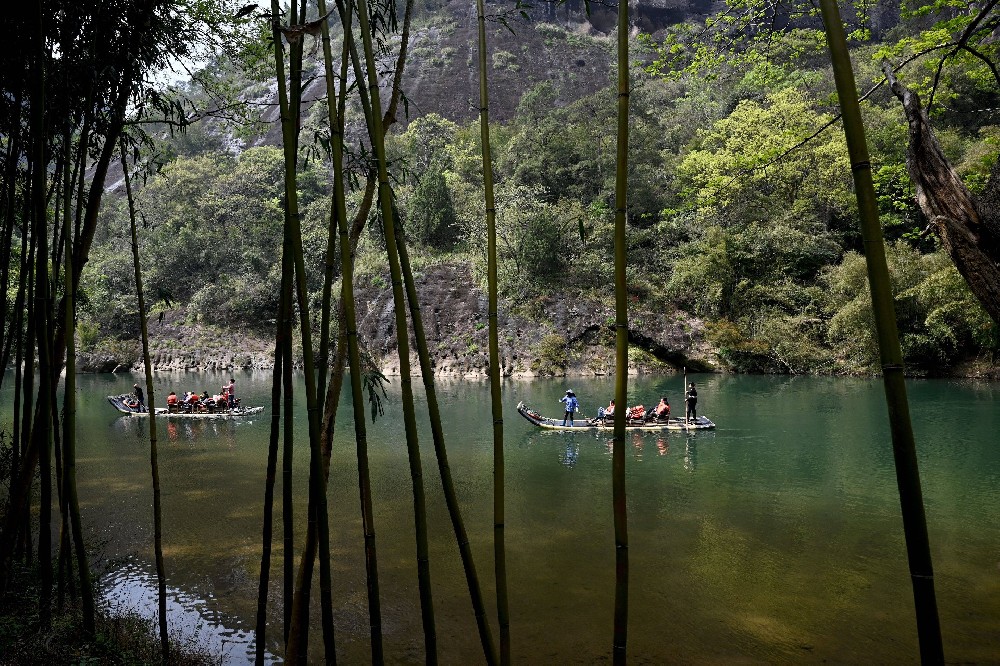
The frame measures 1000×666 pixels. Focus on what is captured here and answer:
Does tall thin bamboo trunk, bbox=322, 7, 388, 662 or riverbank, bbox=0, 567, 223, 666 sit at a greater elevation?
tall thin bamboo trunk, bbox=322, 7, 388, 662

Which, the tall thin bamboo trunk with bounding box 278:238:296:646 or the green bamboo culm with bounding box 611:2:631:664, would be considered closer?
the green bamboo culm with bounding box 611:2:631:664

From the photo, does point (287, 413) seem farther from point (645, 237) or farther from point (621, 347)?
point (645, 237)

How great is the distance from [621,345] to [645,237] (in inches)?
1045

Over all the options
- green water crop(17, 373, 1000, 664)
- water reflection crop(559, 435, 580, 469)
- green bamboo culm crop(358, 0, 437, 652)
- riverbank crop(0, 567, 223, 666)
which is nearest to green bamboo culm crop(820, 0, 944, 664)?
green bamboo culm crop(358, 0, 437, 652)

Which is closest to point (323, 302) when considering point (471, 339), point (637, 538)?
point (637, 538)

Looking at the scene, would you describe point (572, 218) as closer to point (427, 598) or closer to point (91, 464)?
point (91, 464)

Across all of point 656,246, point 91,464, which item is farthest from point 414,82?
point 91,464

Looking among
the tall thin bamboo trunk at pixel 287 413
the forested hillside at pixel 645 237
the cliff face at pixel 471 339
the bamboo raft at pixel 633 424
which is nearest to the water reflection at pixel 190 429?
the bamboo raft at pixel 633 424

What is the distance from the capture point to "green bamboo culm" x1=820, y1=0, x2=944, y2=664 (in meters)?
1.29

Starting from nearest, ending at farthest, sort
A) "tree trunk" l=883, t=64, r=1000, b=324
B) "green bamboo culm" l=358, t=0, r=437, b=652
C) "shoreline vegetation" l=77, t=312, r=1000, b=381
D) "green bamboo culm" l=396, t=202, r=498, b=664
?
"green bamboo culm" l=358, t=0, r=437, b=652
"green bamboo culm" l=396, t=202, r=498, b=664
"tree trunk" l=883, t=64, r=1000, b=324
"shoreline vegetation" l=77, t=312, r=1000, b=381

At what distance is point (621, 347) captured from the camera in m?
1.85

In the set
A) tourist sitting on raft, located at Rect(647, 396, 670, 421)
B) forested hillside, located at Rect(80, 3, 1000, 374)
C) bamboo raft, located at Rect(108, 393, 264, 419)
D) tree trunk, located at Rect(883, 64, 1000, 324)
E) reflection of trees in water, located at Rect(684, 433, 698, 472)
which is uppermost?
forested hillside, located at Rect(80, 3, 1000, 374)

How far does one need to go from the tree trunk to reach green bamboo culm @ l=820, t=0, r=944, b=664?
8.56ft

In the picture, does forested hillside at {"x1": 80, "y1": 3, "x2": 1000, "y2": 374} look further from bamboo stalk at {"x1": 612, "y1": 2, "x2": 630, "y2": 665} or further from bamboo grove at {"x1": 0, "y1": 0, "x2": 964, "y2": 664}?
bamboo stalk at {"x1": 612, "y1": 2, "x2": 630, "y2": 665}
